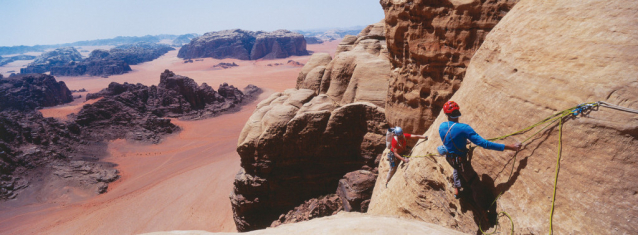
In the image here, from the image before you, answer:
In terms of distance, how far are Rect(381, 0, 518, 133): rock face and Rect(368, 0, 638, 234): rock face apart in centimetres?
141

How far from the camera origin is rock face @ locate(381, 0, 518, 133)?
5645 mm

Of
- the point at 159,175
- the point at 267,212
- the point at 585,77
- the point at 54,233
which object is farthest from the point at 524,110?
the point at 159,175

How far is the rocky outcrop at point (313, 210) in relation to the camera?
10227 millimetres

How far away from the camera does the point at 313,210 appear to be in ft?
33.6

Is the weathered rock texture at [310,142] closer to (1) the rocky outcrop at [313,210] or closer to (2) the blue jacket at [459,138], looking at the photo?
(1) the rocky outcrop at [313,210]

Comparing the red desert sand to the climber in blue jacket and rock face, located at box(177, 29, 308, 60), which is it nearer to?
the climber in blue jacket

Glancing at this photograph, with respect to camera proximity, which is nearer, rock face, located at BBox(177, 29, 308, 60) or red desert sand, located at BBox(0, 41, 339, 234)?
red desert sand, located at BBox(0, 41, 339, 234)

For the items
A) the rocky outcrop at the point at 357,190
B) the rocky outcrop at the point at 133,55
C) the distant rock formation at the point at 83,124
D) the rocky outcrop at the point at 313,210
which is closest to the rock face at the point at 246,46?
the rocky outcrop at the point at 133,55

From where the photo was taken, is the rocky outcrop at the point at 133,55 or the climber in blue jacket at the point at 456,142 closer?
the climber in blue jacket at the point at 456,142

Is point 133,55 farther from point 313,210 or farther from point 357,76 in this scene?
point 313,210

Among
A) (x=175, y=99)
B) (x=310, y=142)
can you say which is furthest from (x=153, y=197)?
(x=175, y=99)

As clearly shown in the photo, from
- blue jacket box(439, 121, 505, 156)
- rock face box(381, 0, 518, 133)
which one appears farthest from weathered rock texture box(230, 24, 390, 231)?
blue jacket box(439, 121, 505, 156)

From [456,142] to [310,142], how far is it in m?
7.19

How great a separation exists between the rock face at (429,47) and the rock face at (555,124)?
1.41 m
